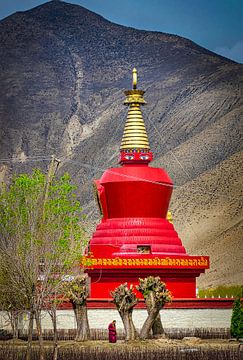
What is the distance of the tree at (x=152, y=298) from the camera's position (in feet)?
119

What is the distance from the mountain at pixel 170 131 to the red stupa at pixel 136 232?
138ft

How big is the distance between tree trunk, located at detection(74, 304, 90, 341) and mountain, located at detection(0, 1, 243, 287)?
50565 millimetres

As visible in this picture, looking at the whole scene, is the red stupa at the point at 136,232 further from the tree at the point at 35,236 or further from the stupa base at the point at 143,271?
the tree at the point at 35,236

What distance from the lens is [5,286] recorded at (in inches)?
1389

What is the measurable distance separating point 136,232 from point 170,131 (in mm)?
105307

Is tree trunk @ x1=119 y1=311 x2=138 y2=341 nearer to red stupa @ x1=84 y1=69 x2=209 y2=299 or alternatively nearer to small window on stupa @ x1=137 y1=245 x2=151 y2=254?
red stupa @ x1=84 y1=69 x2=209 y2=299

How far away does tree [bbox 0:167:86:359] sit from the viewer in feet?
108

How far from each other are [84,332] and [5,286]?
372 cm

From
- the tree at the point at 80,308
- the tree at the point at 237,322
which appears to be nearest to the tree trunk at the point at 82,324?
the tree at the point at 80,308

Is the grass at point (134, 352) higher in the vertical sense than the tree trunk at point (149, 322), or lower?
lower

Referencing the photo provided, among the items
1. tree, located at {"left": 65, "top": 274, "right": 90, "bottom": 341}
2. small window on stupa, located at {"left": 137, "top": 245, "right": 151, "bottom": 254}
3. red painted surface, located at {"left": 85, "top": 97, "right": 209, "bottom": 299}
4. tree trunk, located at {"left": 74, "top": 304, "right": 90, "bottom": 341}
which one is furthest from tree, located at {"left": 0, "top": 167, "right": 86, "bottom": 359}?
small window on stupa, located at {"left": 137, "top": 245, "right": 151, "bottom": 254}

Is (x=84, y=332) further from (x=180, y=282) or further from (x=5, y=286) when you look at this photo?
(x=180, y=282)

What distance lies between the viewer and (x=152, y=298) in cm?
3628

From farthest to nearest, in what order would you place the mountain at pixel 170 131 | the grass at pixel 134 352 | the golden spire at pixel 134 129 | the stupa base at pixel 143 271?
the mountain at pixel 170 131
the golden spire at pixel 134 129
the stupa base at pixel 143 271
the grass at pixel 134 352
